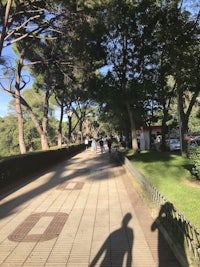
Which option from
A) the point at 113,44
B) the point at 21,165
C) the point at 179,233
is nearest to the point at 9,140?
the point at 113,44

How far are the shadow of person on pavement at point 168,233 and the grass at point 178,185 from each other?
1.58ft

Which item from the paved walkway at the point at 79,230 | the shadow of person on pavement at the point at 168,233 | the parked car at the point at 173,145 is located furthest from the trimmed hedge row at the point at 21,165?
the parked car at the point at 173,145

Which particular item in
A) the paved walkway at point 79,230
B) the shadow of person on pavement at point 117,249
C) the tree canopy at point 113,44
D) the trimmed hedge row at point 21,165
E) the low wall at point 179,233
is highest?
the tree canopy at point 113,44

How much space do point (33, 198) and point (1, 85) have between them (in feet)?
41.6

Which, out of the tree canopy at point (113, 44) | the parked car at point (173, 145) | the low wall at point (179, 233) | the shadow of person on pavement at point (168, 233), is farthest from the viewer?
the parked car at point (173, 145)

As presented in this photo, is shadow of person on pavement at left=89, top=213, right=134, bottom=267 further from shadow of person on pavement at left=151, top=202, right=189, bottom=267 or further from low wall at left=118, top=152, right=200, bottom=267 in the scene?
low wall at left=118, top=152, right=200, bottom=267

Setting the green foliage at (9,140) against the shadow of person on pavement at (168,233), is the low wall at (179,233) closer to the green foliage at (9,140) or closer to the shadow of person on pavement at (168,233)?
the shadow of person on pavement at (168,233)

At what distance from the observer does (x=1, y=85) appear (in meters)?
21.4

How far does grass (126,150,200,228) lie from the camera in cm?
759

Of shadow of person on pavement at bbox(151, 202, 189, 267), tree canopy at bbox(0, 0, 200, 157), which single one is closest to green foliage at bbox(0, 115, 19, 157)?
tree canopy at bbox(0, 0, 200, 157)

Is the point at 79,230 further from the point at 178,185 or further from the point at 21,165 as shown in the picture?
the point at 21,165

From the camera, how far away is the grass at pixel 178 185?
24.9 ft

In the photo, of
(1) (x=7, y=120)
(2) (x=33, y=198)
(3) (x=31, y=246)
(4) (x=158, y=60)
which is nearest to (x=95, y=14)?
(4) (x=158, y=60)

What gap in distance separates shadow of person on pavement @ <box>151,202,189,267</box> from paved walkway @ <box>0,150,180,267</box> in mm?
16
